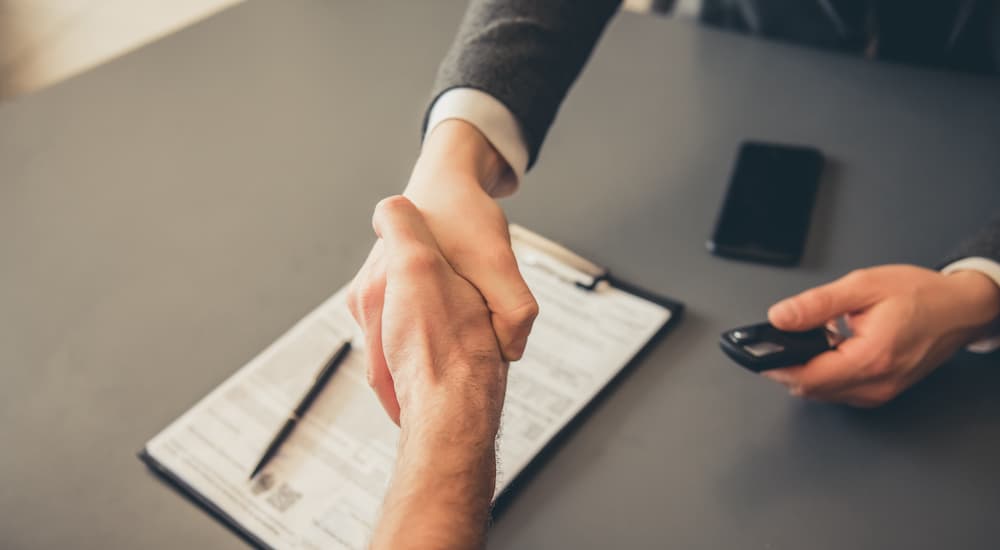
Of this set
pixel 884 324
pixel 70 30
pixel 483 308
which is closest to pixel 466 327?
pixel 483 308

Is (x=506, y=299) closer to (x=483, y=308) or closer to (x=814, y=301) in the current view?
(x=483, y=308)

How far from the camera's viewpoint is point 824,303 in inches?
25.8

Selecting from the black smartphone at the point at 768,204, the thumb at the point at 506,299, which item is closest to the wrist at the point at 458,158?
the thumb at the point at 506,299

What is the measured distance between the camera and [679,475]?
619 mm

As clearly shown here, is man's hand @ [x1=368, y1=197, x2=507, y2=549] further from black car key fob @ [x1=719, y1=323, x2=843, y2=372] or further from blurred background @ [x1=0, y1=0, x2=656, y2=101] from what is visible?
blurred background @ [x1=0, y1=0, x2=656, y2=101]

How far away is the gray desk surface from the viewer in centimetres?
61

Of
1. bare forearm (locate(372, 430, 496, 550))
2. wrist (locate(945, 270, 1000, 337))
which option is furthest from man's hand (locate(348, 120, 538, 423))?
wrist (locate(945, 270, 1000, 337))

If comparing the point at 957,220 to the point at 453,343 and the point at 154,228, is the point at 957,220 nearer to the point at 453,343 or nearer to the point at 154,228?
the point at 453,343

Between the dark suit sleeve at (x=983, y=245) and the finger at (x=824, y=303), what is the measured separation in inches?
4.5

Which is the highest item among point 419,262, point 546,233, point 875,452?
point 419,262

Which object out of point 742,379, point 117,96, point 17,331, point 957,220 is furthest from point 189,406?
point 957,220

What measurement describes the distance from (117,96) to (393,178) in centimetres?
45

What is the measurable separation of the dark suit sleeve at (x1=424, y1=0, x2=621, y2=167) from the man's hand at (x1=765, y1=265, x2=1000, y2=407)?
1.04 ft

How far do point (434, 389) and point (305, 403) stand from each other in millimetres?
202
